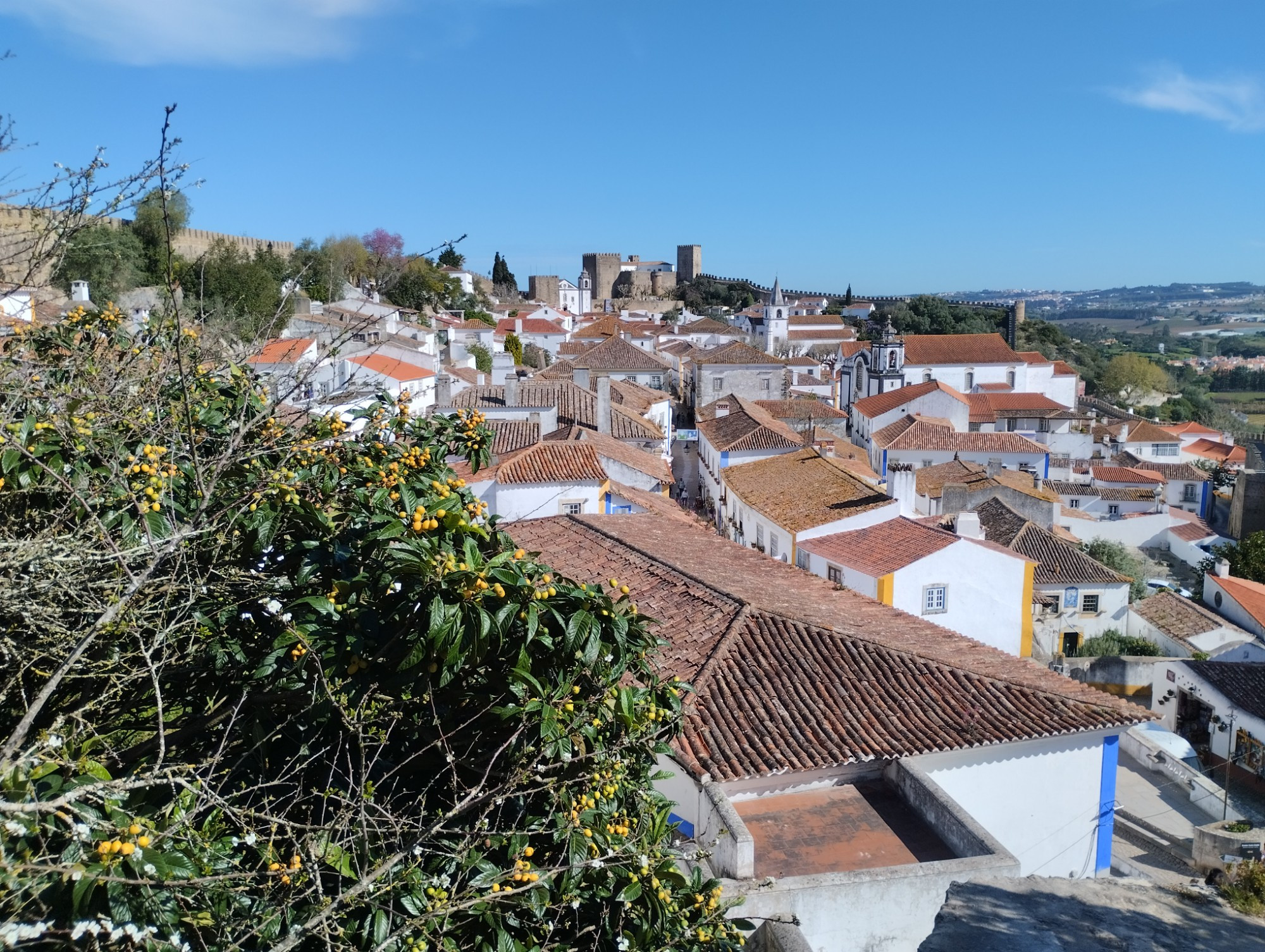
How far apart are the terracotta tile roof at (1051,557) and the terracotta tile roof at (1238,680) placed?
3.78 metres

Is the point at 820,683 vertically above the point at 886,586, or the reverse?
the point at 820,683

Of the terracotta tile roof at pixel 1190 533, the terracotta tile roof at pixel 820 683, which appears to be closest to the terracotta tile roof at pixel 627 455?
the terracotta tile roof at pixel 820 683

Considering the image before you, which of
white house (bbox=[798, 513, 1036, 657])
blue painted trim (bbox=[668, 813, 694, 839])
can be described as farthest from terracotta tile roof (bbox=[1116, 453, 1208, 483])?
blue painted trim (bbox=[668, 813, 694, 839])

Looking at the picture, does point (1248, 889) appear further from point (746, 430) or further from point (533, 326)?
point (533, 326)

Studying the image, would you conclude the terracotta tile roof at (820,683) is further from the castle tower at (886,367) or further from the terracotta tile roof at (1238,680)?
the castle tower at (886,367)

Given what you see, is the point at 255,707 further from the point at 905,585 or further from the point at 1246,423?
the point at 1246,423

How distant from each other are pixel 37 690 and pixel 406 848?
1962mm

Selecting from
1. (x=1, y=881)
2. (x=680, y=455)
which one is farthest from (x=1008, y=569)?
(x=680, y=455)

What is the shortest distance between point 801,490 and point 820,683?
13.3 m

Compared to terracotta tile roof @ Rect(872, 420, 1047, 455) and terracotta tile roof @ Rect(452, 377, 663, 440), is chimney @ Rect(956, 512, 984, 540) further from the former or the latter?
terracotta tile roof @ Rect(872, 420, 1047, 455)

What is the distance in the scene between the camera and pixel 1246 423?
83.9 m

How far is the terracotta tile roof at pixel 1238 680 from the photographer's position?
1967 cm

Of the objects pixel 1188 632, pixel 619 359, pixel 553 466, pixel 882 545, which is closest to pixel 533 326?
pixel 619 359

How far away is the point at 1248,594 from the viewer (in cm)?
2698
